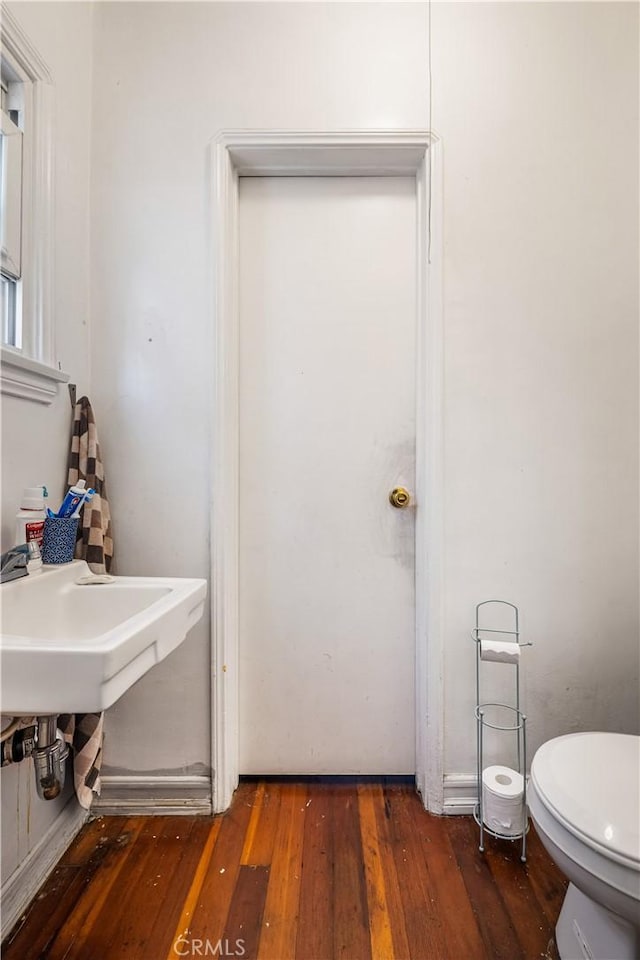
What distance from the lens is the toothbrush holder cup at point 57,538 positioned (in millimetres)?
1052

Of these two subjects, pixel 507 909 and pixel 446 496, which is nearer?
pixel 507 909

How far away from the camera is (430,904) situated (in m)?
1.01

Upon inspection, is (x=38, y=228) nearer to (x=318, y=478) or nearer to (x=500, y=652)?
(x=318, y=478)

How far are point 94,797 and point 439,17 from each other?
258 centimetres

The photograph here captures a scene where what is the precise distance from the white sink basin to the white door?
425 millimetres

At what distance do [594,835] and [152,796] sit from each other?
1183 millimetres

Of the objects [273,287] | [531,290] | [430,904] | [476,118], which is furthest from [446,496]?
[476,118]

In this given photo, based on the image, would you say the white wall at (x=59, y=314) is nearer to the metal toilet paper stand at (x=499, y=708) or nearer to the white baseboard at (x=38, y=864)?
the white baseboard at (x=38, y=864)

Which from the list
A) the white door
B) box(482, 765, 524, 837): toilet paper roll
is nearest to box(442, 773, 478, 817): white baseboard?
box(482, 765, 524, 837): toilet paper roll

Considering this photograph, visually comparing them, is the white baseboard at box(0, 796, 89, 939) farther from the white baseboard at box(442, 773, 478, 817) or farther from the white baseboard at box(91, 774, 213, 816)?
the white baseboard at box(442, 773, 478, 817)

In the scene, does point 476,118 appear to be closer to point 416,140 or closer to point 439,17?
point 416,140

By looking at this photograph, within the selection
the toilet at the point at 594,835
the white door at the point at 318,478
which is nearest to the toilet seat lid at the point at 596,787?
the toilet at the point at 594,835

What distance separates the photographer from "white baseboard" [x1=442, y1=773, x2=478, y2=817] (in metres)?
1.28

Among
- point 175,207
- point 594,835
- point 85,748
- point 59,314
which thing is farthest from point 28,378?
point 594,835
